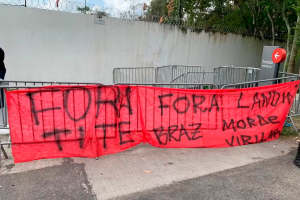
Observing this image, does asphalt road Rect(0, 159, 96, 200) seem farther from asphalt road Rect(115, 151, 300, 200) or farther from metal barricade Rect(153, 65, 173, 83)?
metal barricade Rect(153, 65, 173, 83)

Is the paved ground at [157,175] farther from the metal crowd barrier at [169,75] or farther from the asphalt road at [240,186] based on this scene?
the metal crowd barrier at [169,75]

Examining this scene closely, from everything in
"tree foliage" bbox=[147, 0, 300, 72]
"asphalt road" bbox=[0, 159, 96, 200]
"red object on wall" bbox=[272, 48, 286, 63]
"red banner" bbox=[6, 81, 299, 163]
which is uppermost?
"tree foliage" bbox=[147, 0, 300, 72]

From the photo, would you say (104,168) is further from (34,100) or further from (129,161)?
(34,100)

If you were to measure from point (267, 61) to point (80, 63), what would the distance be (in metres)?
6.74

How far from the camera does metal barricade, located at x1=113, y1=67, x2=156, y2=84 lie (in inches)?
408

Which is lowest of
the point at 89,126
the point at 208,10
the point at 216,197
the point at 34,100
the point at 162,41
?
the point at 216,197

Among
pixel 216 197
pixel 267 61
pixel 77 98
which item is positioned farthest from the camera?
pixel 267 61

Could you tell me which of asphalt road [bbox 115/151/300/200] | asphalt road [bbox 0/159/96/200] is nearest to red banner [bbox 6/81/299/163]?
asphalt road [bbox 0/159/96/200]

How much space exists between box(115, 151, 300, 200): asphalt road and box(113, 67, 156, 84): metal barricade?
728 centimetres

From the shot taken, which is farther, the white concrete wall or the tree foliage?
the tree foliage

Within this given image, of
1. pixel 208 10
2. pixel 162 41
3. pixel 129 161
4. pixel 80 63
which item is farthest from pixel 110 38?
pixel 208 10

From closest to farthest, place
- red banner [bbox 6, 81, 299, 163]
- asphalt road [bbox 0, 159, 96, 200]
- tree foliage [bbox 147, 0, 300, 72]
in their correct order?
asphalt road [bbox 0, 159, 96, 200], red banner [bbox 6, 81, 299, 163], tree foliage [bbox 147, 0, 300, 72]

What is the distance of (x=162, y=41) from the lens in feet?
36.8

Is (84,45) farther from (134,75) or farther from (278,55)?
(278,55)
